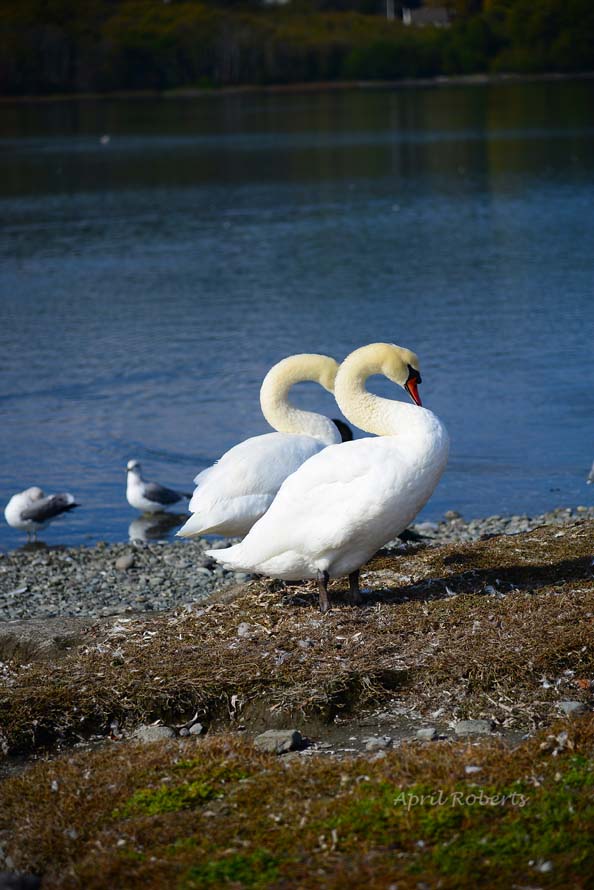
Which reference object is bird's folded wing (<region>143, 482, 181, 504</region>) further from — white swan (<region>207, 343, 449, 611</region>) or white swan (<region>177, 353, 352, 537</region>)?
white swan (<region>207, 343, 449, 611</region>)

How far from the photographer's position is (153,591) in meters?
10.5

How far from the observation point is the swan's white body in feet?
23.5

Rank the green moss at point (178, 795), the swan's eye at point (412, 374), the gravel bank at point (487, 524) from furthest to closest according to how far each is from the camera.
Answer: the gravel bank at point (487, 524)
the swan's eye at point (412, 374)
the green moss at point (178, 795)

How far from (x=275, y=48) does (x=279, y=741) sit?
15153cm

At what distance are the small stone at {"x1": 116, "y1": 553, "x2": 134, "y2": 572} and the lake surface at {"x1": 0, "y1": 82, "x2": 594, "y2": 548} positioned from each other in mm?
1791

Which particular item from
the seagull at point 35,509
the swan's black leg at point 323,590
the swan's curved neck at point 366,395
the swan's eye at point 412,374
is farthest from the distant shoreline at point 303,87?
the swan's black leg at point 323,590

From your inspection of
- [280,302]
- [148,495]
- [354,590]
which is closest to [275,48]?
[280,302]

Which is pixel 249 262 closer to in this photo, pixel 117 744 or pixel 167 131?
pixel 117 744

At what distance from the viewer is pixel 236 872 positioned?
4582 mm

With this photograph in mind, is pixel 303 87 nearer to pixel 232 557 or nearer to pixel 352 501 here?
pixel 232 557

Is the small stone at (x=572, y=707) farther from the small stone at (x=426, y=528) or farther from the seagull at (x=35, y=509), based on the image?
the seagull at (x=35, y=509)

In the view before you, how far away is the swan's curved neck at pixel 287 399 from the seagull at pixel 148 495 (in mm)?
3753

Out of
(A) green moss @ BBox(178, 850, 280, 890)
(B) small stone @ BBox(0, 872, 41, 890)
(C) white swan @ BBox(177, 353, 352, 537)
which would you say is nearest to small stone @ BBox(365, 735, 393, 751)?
(A) green moss @ BBox(178, 850, 280, 890)

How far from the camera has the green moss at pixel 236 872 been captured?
453 centimetres
